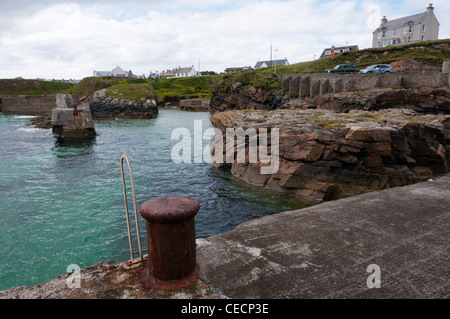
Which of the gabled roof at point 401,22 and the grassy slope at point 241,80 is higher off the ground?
the gabled roof at point 401,22

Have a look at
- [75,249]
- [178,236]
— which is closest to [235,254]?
[178,236]

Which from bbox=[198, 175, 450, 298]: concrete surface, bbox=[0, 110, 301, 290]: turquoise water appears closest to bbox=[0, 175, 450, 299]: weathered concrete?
bbox=[198, 175, 450, 298]: concrete surface

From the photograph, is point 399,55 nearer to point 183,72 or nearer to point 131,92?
point 131,92

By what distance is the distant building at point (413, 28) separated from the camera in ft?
202

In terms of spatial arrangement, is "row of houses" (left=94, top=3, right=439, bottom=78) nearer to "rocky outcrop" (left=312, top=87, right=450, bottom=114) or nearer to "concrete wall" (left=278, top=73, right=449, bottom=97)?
"concrete wall" (left=278, top=73, right=449, bottom=97)

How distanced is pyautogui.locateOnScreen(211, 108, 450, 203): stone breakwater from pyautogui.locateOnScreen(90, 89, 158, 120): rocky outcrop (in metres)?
48.9

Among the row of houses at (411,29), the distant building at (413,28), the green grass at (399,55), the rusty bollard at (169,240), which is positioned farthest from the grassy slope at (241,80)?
the rusty bollard at (169,240)

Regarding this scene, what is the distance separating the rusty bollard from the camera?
3.82 meters

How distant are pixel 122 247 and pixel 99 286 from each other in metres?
6.94

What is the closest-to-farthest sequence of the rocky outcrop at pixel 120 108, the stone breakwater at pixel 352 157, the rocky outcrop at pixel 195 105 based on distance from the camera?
the stone breakwater at pixel 352 157 < the rocky outcrop at pixel 120 108 < the rocky outcrop at pixel 195 105

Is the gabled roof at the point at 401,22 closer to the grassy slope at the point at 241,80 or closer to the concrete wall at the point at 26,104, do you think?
the grassy slope at the point at 241,80

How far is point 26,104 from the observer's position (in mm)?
71500

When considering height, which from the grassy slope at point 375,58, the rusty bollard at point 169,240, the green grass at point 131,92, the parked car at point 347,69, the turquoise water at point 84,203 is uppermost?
the grassy slope at point 375,58

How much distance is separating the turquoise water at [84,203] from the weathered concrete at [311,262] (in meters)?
5.92
